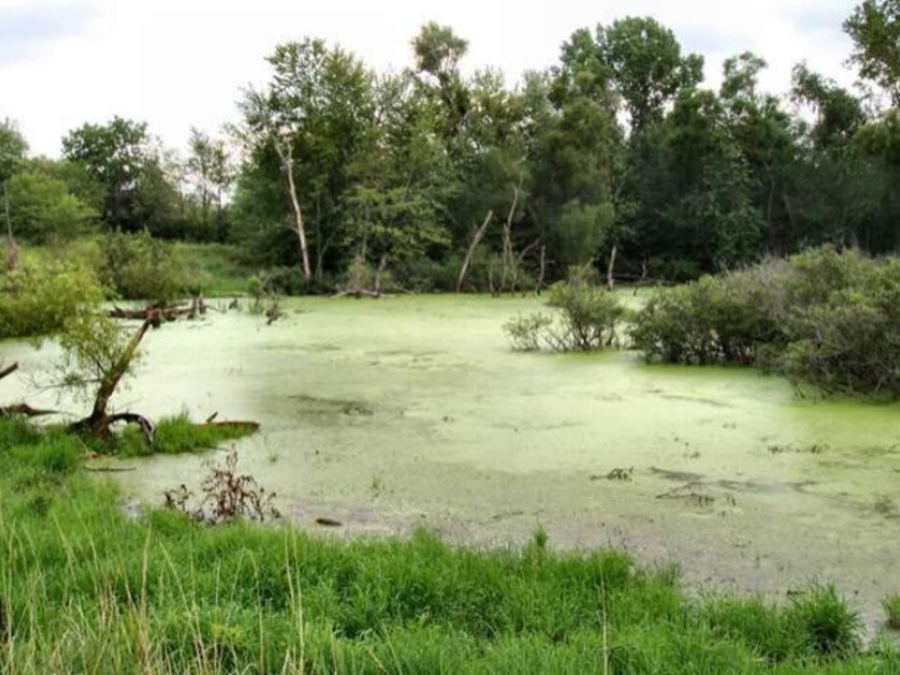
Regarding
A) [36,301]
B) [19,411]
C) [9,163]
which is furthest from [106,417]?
[9,163]

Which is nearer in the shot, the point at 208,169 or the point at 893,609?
the point at 893,609

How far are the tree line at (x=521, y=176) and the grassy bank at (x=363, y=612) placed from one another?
17.3 meters

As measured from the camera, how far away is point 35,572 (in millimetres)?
3260

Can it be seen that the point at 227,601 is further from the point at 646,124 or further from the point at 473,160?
the point at 646,124

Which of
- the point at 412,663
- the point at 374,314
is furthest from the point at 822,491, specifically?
the point at 374,314

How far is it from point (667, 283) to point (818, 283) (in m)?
17.8

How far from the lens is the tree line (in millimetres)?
22500

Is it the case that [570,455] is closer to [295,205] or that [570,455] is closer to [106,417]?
[106,417]

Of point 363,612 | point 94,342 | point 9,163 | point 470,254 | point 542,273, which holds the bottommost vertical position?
point 363,612

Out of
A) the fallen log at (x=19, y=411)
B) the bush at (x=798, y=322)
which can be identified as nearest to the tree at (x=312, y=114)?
the bush at (x=798, y=322)

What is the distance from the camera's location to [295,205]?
73.6ft

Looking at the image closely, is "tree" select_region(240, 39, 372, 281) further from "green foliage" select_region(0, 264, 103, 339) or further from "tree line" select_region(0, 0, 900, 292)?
"green foliage" select_region(0, 264, 103, 339)

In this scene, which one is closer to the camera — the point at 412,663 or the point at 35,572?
the point at 412,663

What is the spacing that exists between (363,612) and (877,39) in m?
19.1
